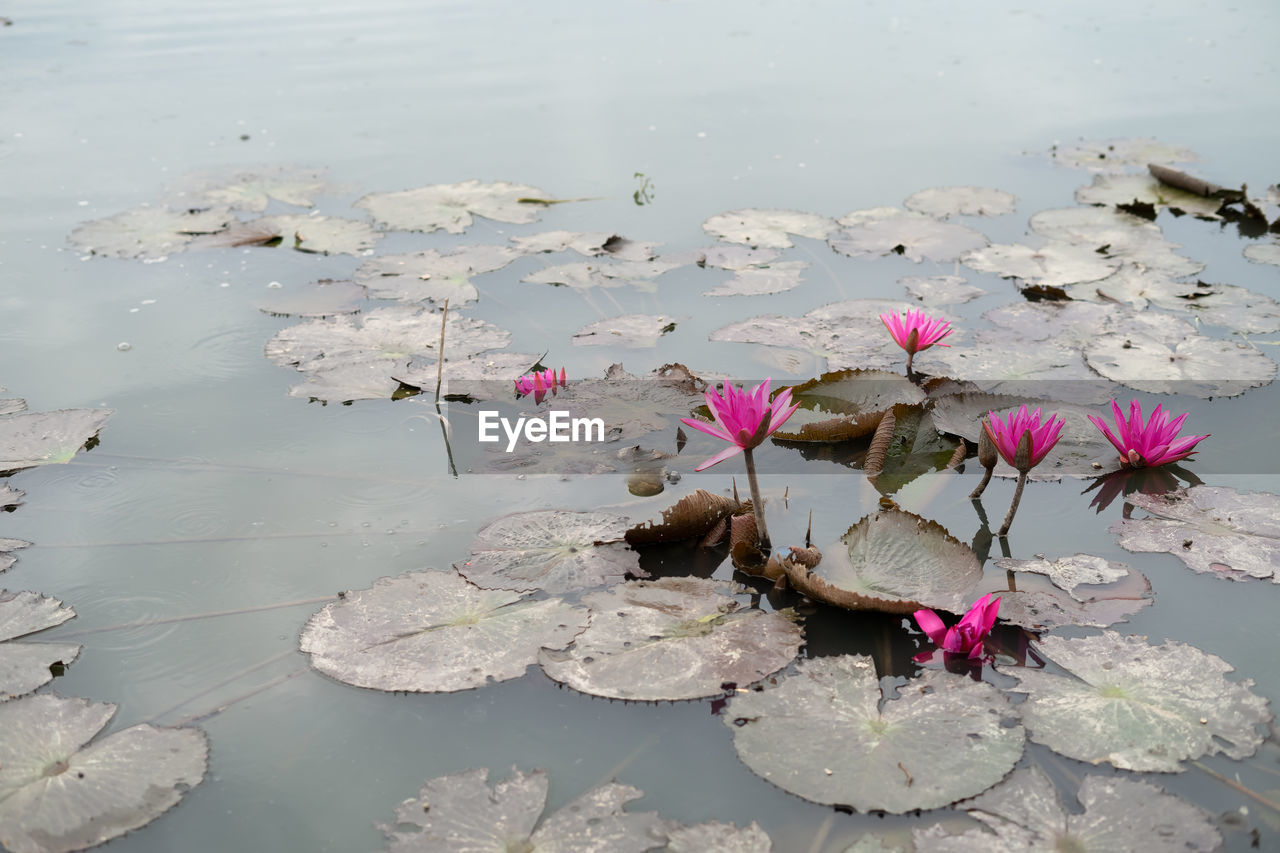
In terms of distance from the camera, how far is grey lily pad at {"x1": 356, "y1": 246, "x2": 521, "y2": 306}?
11.7 ft

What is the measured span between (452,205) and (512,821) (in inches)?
124

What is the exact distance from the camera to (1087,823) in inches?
62.3

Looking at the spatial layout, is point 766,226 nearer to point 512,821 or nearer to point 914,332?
point 914,332

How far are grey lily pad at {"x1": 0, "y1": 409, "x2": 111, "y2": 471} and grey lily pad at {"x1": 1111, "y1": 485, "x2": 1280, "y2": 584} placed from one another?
2.60 metres

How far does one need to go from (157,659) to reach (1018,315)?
8.53 feet

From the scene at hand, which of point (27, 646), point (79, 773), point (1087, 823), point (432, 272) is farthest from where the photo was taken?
point (432, 272)

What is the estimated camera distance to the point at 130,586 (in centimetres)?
227

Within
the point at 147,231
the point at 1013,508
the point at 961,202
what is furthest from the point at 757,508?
the point at 147,231

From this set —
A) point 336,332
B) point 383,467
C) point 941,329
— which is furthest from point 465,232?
point 941,329

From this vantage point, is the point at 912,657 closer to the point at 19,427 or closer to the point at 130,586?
the point at 130,586

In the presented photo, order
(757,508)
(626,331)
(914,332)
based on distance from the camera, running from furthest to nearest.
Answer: (626,331), (914,332), (757,508)

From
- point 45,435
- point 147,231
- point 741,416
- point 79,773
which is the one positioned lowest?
point 79,773

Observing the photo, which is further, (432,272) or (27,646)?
(432,272)

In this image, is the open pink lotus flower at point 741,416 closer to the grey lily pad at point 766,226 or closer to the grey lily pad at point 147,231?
the grey lily pad at point 766,226
